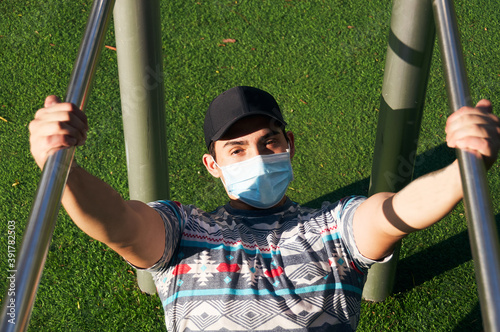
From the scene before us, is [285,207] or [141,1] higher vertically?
[141,1]

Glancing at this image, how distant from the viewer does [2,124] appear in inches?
153

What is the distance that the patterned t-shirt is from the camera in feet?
6.32

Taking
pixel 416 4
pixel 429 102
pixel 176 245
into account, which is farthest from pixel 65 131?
pixel 429 102

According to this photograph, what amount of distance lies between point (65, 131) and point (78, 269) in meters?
1.85

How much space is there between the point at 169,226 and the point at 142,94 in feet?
2.27

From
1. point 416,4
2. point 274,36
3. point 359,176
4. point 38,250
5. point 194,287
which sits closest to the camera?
point 38,250

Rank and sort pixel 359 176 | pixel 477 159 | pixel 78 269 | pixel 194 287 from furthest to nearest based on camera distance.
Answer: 1. pixel 359 176
2. pixel 78 269
3. pixel 194 287
4. pixel 477 159

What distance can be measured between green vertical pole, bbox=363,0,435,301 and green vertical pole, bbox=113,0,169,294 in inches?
35.3

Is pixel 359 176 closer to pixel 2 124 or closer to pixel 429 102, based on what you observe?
pixel 429 102

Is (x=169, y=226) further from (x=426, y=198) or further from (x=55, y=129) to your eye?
(x=426, y=198)

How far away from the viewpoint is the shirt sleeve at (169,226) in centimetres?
197

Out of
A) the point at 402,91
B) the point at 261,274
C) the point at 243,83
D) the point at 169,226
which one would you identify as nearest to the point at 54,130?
the point at 169,226

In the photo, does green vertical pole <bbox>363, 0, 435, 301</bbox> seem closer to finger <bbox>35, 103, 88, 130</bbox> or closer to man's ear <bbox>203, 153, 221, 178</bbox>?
man's ear <bbox>203, 153, 221, 178</bbox>

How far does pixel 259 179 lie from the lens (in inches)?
88.4
